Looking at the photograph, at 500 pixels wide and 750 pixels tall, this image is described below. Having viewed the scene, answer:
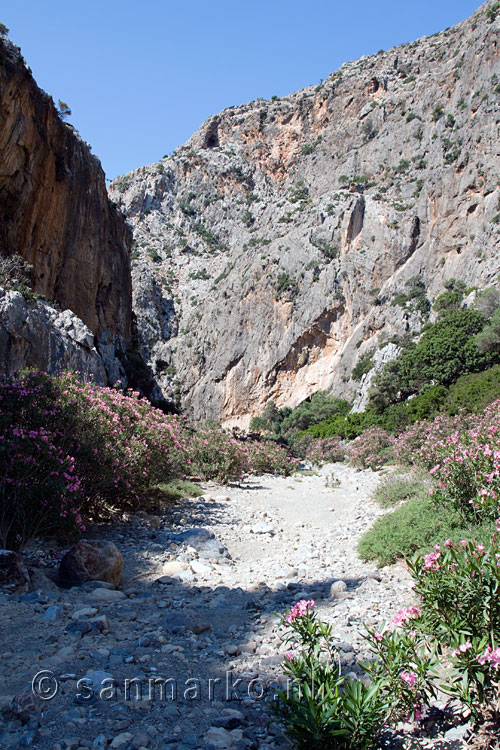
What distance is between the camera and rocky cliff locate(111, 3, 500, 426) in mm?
40062

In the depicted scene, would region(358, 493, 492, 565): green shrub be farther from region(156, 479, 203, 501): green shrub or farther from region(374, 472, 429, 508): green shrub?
region(156, 479, 203, 501): green shrub

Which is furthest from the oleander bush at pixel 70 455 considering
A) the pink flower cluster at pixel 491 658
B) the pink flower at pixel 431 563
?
the pink flower cluster at pixel 491 658

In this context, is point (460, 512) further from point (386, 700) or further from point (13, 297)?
point (13, 297)

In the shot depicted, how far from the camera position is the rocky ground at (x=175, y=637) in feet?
7.36

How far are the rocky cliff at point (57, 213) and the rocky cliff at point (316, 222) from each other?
22.9 meters


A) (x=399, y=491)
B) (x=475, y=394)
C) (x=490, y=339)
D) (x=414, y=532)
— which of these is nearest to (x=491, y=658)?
(x=414, y=532)

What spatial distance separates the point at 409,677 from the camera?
81.2 inches

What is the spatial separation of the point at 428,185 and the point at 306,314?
1641 centimetres

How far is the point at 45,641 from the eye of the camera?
3131mm

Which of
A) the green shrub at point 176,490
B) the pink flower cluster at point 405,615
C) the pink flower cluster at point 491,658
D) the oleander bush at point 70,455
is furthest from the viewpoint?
the green shrub at point 176,490

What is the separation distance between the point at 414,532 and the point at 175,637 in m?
2.74

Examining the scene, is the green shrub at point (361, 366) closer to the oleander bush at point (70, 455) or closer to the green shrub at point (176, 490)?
the green shrub at point (176, 490)

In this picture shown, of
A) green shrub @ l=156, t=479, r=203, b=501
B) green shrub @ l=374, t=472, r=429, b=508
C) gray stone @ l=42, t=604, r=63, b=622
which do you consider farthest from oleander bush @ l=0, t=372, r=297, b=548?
green shrub @ l=374, t=472, r=429, b=508

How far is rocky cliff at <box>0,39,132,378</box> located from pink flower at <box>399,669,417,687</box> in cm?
1481
